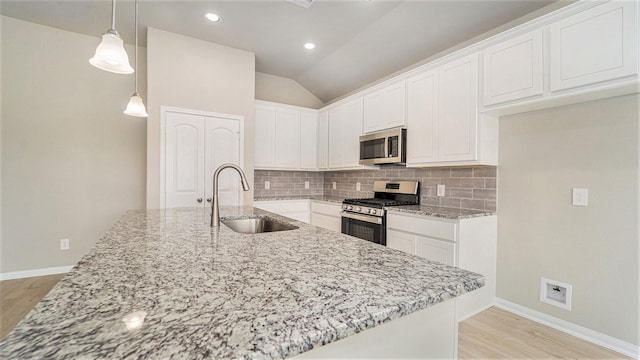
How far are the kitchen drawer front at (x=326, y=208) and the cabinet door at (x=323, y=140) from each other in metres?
0.66

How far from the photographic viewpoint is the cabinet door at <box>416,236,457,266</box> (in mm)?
2330

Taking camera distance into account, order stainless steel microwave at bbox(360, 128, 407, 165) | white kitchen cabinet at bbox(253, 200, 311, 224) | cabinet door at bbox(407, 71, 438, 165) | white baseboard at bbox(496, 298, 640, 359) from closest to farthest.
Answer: white baseboard at bbox(496, 298, 640, 359)
cabinet door at bbox(407, 71, 438, 165)
stainless steel microwave at bbox(360, 128, 407, 165)
white kitchen cabinet at bbox(253, 200, 311, 224)

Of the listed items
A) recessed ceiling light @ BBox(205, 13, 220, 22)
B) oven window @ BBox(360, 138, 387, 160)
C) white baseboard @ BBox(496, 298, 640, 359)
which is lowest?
white baseboard @ BBox(496, 298, 640, 359)

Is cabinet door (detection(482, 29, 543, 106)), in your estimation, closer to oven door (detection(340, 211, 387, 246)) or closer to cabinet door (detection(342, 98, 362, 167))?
oven door (detection(340, 211, 387, 246))

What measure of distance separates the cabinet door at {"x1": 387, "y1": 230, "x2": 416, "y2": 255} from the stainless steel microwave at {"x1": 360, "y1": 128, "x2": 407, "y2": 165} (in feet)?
2.69

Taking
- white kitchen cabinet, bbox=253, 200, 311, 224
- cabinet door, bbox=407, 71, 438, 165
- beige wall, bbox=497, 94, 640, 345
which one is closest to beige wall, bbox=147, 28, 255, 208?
white kitchen cabinet, bbox=253, 200, 311, 224

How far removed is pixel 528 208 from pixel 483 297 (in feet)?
2.89

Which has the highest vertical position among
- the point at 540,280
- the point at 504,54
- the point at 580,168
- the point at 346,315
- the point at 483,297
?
the point at 504,54

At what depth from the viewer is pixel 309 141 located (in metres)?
4.54

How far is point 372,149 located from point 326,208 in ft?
3.43

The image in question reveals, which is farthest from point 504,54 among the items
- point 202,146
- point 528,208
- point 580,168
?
point 202,146

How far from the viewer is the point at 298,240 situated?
1.26 m

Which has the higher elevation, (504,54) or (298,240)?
(504,54)

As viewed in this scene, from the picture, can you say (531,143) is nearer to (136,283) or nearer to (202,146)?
(136,283)
